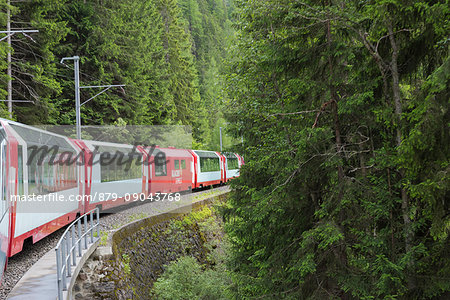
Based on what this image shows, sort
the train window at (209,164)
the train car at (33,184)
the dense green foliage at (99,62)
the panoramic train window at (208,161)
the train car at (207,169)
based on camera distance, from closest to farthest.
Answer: the train car at (33,184), the dense green foliage at (99,62), the train car at (207,169), the panoramic train window at (208,161), the train window at (209,164)

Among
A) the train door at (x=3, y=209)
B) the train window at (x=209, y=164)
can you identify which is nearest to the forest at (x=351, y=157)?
the train door at (x=3, y=209)

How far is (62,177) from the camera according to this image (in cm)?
1388

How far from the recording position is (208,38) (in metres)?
86.6

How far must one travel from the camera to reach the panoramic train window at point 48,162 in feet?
35.8

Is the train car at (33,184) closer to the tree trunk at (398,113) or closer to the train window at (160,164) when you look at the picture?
the tree trunk at (398,113)

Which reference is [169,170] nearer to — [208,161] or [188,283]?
[208,161]

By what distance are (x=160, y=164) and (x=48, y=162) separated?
13013 millimetres

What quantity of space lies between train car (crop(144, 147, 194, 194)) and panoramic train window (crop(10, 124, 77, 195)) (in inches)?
355

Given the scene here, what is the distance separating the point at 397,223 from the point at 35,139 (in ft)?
27.6

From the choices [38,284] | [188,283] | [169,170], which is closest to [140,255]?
[188,283]

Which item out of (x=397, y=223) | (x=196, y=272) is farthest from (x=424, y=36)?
(x=196, y=272)

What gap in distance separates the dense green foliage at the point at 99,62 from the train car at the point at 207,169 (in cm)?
335

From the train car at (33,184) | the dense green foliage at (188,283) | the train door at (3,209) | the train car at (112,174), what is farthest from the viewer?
the train car at (112,174)

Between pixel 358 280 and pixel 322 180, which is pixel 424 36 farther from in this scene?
pixel 358 280
